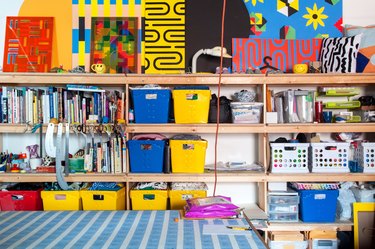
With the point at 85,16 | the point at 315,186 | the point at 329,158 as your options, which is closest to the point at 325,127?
the point at 329,158

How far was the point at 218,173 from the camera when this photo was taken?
268 centimetres

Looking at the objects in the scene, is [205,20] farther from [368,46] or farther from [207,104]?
[368,46]

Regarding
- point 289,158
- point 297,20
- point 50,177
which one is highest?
point 297,20

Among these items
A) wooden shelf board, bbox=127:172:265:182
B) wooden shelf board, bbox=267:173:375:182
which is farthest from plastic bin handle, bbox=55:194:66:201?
wooden shelf board, bbox=267:173:375:182

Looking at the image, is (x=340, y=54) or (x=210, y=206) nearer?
(x=210, y=206)

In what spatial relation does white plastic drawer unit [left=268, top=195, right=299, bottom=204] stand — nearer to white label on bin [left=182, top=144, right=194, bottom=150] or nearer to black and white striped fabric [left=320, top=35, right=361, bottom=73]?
white label on bin [left=182, top=144, right=194, bottom=150]

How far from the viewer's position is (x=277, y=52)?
298 cm

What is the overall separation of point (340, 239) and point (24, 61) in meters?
2.97

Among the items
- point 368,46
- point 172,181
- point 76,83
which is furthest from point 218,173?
point 368,46

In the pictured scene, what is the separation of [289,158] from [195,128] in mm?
751

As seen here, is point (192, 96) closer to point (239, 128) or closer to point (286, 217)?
point (239, 128)

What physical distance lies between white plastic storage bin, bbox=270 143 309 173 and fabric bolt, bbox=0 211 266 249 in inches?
37.9

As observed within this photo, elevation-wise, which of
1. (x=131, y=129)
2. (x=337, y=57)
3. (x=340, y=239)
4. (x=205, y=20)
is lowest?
(x=340, y=239)

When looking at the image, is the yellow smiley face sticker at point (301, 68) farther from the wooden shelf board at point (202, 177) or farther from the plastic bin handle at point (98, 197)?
the plastic bin handle at point (98, 197)
